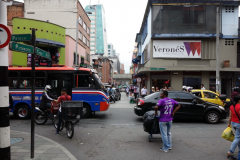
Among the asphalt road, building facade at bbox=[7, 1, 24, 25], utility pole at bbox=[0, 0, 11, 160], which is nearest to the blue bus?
the asphalt road

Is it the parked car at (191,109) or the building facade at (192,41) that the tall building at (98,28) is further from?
the parked car at (191,109)

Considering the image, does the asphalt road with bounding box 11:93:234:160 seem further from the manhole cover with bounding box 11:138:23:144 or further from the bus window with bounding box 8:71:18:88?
the bus window with bounding box 8:71:18:88

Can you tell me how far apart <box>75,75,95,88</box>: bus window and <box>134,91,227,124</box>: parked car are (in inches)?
120

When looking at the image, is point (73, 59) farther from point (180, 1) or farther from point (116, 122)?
point (116, 122)

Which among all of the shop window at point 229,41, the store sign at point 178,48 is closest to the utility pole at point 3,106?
the store sign at point 178,48

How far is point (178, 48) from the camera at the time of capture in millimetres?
22656

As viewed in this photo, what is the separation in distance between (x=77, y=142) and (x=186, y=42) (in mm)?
18412

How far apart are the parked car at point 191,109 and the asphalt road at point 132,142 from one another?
22.7 inches

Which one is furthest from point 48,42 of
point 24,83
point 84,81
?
point 84,81

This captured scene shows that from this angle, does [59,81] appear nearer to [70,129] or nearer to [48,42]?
[70,129]

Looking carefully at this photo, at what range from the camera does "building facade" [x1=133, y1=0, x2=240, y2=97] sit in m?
22.2

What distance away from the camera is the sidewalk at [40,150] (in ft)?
17.8

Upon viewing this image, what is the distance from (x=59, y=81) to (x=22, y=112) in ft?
8.52

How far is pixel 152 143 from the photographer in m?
7.18
